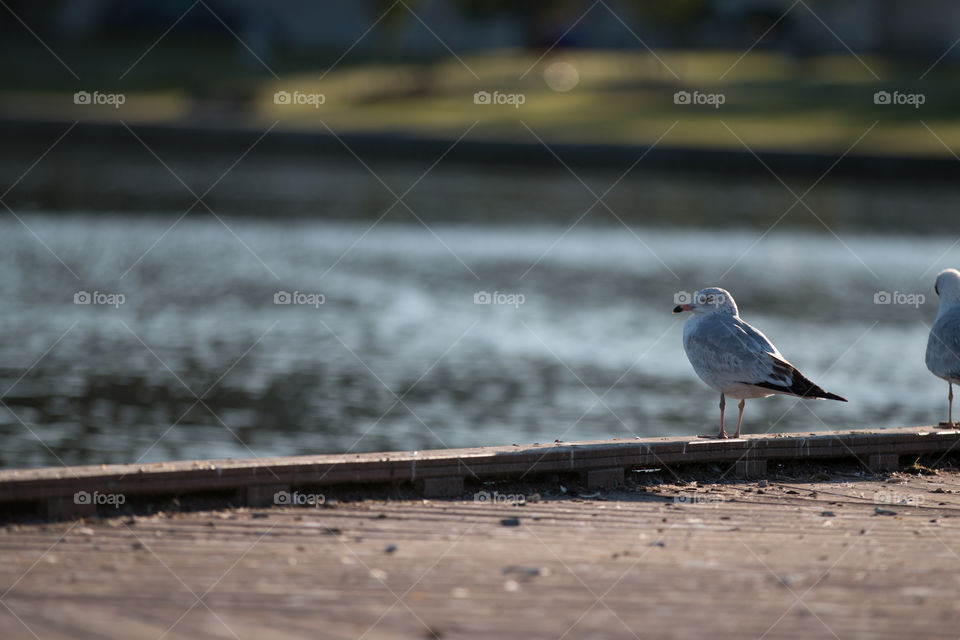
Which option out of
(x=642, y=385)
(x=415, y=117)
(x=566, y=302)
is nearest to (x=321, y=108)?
(x=415, y=117)

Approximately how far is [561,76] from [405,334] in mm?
47188

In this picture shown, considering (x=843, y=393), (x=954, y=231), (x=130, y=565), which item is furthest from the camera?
(x=954, y=231)

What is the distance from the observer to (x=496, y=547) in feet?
22.0

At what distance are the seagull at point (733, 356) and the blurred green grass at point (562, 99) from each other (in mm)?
35213

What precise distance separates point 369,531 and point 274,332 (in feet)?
46.3

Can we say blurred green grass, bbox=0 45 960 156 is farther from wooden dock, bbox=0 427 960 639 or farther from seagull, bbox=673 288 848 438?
wooden dock, bbox=0 427 960 639

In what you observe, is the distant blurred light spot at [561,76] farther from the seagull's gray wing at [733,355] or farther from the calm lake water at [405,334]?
the seagull's gray wing at [733,355]

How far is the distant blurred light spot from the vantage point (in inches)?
2473

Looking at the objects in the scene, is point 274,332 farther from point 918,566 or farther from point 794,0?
point 794,0

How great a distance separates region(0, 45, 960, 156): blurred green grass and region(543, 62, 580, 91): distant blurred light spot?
1.31 ft

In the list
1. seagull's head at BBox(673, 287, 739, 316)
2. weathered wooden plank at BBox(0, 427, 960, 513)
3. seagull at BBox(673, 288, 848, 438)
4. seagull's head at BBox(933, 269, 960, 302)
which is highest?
seagull's head at BBox(933, 269, 960, 302)

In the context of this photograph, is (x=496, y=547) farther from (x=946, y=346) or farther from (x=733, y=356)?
(x=946, y=346)

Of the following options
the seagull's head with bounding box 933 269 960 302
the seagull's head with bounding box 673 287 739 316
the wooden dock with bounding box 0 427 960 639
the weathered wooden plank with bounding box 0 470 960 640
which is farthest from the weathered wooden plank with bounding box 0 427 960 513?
the seagull's head with bounding box 933 269 960 302

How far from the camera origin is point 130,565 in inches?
243
